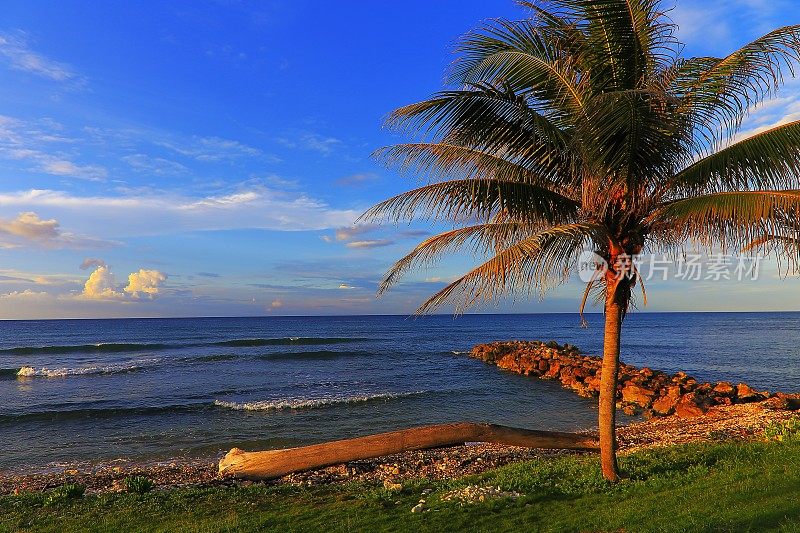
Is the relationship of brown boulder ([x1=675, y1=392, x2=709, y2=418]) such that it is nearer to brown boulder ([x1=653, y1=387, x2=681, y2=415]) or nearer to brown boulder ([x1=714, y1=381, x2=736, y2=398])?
brown boulder ([x1=653, y1=387, x2=681, y2=415])

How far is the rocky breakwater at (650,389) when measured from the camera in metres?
19.5

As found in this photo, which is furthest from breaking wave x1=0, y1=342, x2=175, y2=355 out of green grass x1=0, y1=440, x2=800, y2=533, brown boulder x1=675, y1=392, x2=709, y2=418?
brown boulder x1=675, y1=392, x2=709, y2=418

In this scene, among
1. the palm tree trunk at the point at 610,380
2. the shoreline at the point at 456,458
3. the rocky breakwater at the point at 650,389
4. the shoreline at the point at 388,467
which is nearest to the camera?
the palm tree trunk at the point at 610,380

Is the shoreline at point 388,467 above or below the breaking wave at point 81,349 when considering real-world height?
above

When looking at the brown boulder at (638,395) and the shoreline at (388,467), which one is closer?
the shoreline at (388,467)

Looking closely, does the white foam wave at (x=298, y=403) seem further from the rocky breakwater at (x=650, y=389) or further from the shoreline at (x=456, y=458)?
the rocky breakwater at (x=650, y=389)

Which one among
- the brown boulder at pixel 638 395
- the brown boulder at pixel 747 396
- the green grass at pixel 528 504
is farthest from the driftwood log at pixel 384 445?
the brown boulder at pixel 747 396

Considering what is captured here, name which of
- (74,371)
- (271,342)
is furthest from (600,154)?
(271,342)

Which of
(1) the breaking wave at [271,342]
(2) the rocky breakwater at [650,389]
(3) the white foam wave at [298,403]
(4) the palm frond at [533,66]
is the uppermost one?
(4) the palm frond at [533,66]

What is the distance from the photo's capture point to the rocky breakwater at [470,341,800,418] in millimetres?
19453

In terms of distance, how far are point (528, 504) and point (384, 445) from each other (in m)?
3.75

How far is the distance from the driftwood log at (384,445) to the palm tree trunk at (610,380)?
9.18ft

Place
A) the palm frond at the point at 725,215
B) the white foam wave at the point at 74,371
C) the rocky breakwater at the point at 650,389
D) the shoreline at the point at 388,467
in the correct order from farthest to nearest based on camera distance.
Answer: the white foam wave at the point at 74,371, the rocky breakwater at the point at 650,389, the shoreline at the point at 388,467, the palm frond at the point at 725,215

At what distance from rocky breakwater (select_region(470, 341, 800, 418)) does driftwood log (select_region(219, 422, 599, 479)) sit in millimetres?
10955
